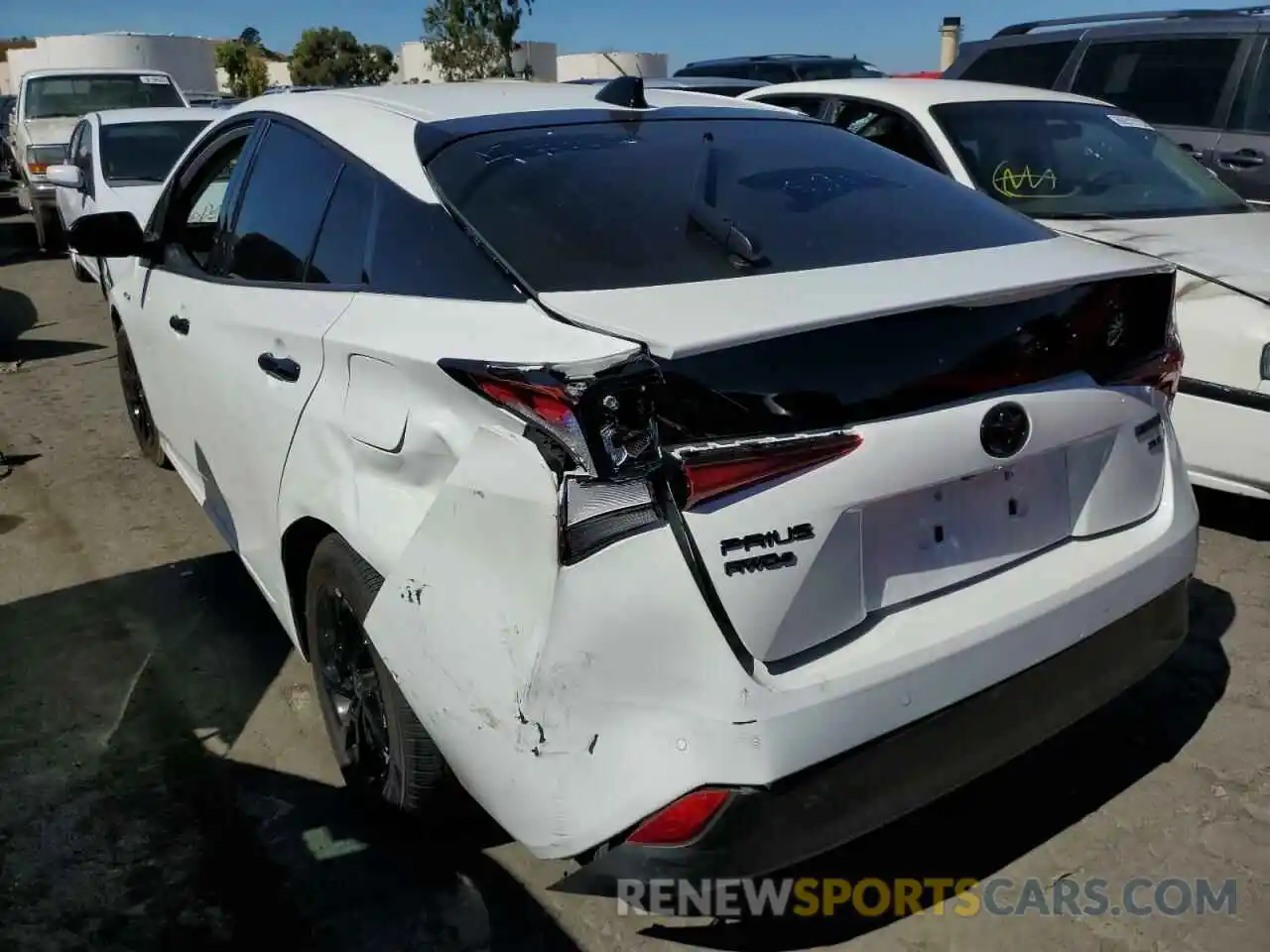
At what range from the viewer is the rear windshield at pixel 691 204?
231cm

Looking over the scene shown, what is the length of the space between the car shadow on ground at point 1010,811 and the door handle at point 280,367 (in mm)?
1519

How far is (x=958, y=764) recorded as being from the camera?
2.15 metres

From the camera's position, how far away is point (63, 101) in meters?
13.8

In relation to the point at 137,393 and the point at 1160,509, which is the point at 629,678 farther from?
the point at 137,393

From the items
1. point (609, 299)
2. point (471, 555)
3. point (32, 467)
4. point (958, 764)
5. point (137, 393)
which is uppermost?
point (609, 299)

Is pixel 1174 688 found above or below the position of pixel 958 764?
below

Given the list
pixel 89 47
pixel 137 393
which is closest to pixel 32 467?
pixel 137 393

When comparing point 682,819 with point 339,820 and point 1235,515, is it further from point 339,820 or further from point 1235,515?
point 1235,515

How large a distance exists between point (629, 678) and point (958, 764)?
27.9 inches

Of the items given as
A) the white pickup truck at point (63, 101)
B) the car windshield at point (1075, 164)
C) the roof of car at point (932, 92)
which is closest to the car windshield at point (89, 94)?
the white pickup truck at point (63, 101)

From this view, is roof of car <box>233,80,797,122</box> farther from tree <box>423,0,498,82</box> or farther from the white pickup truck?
tree <box>423,0,498,82</box>

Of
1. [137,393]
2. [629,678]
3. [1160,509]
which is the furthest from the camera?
[137,393]

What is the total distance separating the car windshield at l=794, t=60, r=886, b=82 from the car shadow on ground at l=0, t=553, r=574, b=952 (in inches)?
457

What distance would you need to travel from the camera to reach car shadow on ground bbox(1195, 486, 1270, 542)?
4.41m
